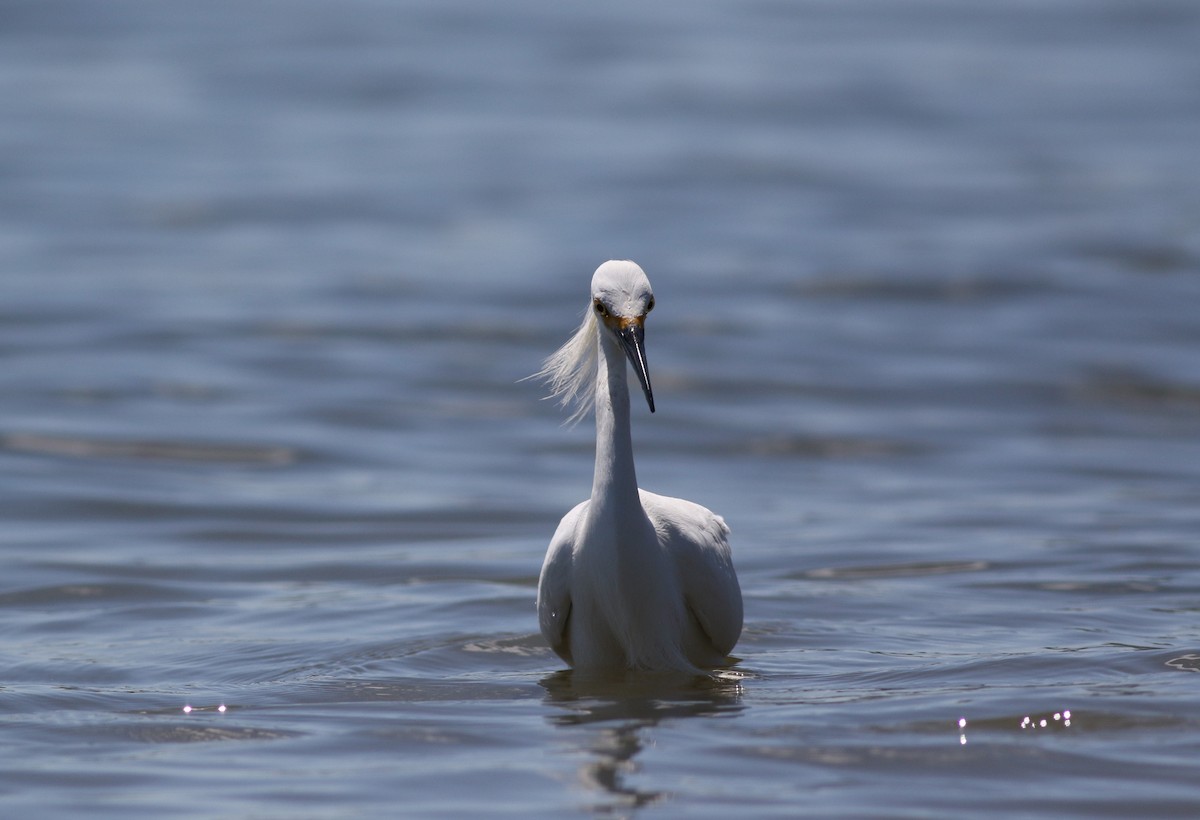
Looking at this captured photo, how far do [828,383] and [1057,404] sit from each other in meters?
1.66

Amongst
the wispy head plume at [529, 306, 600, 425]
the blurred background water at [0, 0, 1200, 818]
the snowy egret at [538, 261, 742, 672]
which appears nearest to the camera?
the blurred background water at [0, 0, 1200, 818]

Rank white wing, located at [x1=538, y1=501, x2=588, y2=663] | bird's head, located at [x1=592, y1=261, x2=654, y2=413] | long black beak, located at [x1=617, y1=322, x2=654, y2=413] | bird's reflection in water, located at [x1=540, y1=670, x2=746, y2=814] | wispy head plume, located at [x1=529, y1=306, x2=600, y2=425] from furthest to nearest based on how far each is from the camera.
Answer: wispy head plume, located at [x1=529, y1=306, x2=600, y2=425] < white wing, located at [x1=538, y1=501, x2=588, y2=663] < bird's head, located at [x1=592, y1=261, x2=654, y2=413] < long black beak, located at [x1=617, y1=322, x2=654, y2=413] < bird's reflection in water, located at [x1=540, y1=670, x2=746, y2=814]

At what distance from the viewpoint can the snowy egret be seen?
5.84 metres

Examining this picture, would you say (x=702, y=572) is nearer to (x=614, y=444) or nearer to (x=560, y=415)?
(x=614, y=444)

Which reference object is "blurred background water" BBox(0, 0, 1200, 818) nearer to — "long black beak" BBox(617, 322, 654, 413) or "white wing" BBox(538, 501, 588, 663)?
"white wing" BBox(538, 501, 588, 663)

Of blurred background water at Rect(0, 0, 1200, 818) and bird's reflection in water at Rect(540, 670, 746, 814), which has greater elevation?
blurred background water at Rect(0, 0, 1200, 818)

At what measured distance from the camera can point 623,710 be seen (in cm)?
589

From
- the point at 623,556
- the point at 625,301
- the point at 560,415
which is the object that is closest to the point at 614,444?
the point at 623,556

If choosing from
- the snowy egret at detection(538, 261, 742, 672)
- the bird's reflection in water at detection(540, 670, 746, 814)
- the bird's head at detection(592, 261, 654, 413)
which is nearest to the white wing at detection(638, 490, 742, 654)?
the snowy egret at detection(538, 261, 742, 672)

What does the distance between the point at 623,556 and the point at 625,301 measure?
911mm

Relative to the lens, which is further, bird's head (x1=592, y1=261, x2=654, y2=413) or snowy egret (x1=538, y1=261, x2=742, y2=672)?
snowy egret (x1=538, y1=261, x2=742, y2=672)

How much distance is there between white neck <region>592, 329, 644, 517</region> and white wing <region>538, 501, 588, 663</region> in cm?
25

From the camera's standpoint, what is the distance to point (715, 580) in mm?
6238

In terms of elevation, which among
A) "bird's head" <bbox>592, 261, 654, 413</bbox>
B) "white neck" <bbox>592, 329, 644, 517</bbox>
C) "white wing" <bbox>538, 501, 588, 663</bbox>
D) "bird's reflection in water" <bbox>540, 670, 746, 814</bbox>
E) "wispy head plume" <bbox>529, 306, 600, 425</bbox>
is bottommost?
"bird's reflection in water" <bbox>540, 670, 746, 814</bbox>
